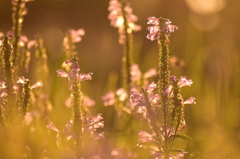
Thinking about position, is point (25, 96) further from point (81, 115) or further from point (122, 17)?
point (122, 17)

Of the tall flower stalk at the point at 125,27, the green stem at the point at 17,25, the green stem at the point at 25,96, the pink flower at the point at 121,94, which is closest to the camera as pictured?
the green stem at the point at 25,96

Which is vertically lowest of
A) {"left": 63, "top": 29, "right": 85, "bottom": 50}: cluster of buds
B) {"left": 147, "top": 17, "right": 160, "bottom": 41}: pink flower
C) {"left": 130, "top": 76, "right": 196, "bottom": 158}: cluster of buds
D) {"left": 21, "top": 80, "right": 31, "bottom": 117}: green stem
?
{"left": 130, "top": 76, "right": 196, "bottom": 158}: cluster of buds

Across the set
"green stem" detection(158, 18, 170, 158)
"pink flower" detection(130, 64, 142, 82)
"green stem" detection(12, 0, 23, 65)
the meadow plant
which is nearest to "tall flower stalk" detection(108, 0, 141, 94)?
"pink flower" detection(130, 64, 142, 82)

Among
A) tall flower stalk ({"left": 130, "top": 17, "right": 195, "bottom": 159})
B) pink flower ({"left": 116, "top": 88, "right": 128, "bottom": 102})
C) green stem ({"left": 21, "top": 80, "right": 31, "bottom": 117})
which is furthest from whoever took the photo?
pink flower ({"left": 116, "top": 88, "right": 128, "bottom": 102})

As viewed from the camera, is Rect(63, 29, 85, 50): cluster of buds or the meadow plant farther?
Rect(63, 29, 85, 50): cluster of buds

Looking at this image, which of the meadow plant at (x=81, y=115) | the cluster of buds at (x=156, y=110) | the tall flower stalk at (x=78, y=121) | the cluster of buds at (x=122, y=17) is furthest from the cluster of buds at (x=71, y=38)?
the cluster of buds at (x=156, y=110)

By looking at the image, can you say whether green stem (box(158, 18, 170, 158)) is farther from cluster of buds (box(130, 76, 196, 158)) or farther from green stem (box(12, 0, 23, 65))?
green stem (box(12, 0, 23, 65))

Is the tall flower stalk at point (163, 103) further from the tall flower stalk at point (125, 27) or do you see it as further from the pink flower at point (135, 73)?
the pink flower at point (135, 73)

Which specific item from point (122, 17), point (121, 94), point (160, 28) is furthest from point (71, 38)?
point (160, 28)

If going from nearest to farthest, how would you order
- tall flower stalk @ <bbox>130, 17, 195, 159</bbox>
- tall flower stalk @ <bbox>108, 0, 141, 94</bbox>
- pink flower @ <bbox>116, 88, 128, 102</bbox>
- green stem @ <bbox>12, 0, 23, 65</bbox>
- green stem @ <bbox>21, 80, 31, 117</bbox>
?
tall flower stalk @ <bbox>130, 17, 195, 159</bbox>, green stem @ <bbox>21, 80, 31, 117</bbox>, green stem @ <bbox>12, 0, 23, 65</bbox>, tall flower stalk @ <bbox>108, 0, 141, 94</bbox>, pink flower @ <bbox>116, 88, 128, 102</bbox>

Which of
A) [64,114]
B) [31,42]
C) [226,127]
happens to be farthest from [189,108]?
[31,42]

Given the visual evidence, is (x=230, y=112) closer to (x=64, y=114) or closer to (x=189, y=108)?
(x=189, y=108)

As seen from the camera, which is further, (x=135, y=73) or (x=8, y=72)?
(x=135, y=73)
